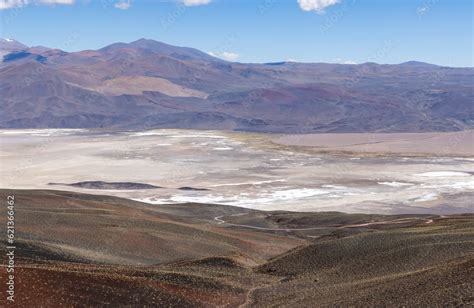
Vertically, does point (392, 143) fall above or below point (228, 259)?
above

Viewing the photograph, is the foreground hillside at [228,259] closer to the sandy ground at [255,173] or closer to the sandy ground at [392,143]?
the sandy ground at [255,173]

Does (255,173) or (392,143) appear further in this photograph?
(392,143)

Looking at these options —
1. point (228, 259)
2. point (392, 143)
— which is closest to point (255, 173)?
point (392, 143)

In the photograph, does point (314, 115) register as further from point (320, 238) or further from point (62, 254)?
point (62, 254)

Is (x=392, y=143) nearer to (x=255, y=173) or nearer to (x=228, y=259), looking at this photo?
(x=255, y=173)

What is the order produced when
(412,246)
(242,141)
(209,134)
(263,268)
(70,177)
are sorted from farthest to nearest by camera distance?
(209,134) < (242,141) < (70,177) < (263,268) < (412,246)

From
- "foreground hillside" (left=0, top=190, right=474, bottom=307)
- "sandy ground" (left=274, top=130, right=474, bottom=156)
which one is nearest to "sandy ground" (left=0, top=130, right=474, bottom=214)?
"sandy ground" (left=274, top=130, right=474, bottom=156)

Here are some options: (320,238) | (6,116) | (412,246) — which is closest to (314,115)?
(6,116)
